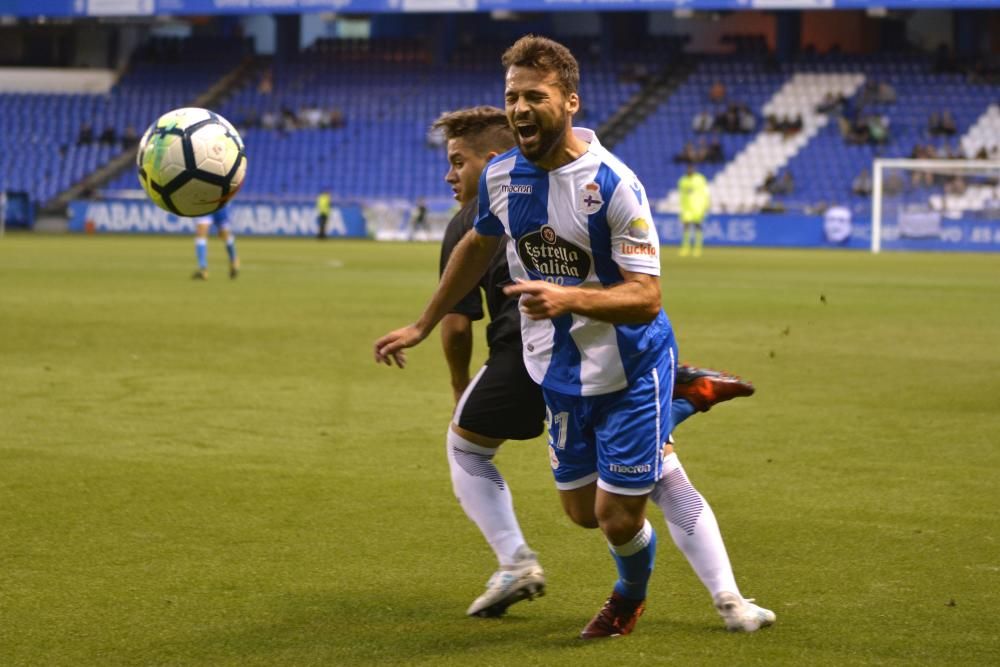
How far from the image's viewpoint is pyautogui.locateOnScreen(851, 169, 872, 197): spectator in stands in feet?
131

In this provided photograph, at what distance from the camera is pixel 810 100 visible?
4450cm

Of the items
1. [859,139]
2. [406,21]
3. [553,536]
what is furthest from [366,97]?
[553,536]

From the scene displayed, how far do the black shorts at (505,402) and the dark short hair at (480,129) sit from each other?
2.40ft

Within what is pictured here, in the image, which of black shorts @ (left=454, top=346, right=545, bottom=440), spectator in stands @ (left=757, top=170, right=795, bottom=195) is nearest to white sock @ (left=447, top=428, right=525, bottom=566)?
A: black shorts @ (left=454, top=346, right=545, bottom=440)

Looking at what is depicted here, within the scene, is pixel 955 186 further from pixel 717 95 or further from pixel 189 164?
pixel 189 164

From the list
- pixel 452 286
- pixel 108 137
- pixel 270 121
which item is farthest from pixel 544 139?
pixel 108 137

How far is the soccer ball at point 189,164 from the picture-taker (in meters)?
6.98

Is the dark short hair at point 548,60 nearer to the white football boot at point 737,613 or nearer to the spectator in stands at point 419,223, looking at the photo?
the white football boot at point 737,613

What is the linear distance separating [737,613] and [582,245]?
1.28 metres

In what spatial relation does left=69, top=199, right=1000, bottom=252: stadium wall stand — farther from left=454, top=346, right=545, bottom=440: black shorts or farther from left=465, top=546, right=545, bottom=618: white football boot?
left=465, top=546, right=545, bottom=618: white football boot

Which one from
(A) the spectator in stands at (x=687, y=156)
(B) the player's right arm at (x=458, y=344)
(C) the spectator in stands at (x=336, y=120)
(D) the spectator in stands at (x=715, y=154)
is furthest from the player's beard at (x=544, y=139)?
(C) the spectator in stands at (x=336, y=120)

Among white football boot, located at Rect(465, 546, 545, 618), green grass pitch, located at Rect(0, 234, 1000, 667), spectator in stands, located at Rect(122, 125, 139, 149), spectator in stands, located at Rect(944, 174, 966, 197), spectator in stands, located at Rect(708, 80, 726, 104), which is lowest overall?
green grass pitch, located at Rect(0, 234, 1000, 667)

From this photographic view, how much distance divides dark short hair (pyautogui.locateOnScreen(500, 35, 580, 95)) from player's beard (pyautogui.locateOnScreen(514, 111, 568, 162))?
97 millimetres

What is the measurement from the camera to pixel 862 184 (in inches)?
1580
